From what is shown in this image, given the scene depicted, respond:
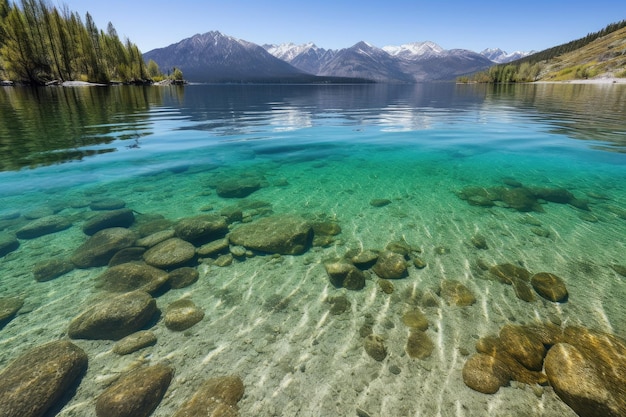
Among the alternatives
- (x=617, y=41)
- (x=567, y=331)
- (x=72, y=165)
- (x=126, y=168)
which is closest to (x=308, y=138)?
(x=126, y=168)

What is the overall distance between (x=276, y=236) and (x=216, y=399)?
16.9 ft

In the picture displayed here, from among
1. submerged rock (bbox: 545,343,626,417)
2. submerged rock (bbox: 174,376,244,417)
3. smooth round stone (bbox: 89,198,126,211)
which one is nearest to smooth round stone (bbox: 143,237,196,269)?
submerged rock (bbox: 174,376,244,417)

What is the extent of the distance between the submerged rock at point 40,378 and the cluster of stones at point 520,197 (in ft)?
44.2

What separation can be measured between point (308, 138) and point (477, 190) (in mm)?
14862

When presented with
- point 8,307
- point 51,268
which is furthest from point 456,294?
point 51,268

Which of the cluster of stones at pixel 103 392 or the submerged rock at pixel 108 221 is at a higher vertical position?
the submerged rock at pixel 108 221

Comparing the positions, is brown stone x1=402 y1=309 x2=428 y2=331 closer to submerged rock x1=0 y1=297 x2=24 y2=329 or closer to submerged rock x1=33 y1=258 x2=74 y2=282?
submerged rock x1=0 y1=297 x2=24 y2=329

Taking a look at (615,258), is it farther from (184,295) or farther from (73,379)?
(73,379)

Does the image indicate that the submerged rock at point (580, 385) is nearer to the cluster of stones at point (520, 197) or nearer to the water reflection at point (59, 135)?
the cluster of stones at point (520, 197)

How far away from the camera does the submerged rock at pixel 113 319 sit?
564 cm

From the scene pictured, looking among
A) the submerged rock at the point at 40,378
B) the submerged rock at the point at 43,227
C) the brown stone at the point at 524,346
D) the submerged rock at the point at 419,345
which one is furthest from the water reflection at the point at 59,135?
the brown stone at the point at 524,346

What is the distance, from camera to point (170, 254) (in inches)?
317

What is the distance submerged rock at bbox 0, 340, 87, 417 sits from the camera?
4066 millimetres

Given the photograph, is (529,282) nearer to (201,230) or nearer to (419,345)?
(419,345)
